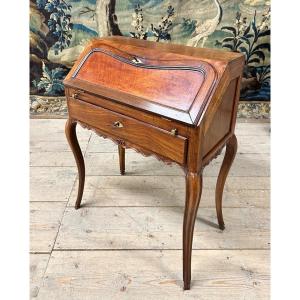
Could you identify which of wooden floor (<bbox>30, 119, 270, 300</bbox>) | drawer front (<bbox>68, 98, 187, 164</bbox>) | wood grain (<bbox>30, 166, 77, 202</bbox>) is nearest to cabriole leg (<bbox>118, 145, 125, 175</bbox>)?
wooden floor (<bbox>30, 119, 270, 300</bbox>)

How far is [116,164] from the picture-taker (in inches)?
84.7

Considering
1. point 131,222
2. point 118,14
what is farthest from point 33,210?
point 118,14

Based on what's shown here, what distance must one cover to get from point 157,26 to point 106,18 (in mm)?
393

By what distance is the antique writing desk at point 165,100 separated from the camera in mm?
Result: 1043

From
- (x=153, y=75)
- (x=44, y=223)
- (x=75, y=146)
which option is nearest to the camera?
(x=153, y=75)

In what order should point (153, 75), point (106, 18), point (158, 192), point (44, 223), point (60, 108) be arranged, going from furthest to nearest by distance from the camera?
point (60, 108)
point (106, 18)
point (158, 192)
point (44, 223)
point (153, 75)

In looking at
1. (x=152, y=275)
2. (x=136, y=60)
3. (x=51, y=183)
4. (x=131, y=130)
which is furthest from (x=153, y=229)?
(x=136, y=60)

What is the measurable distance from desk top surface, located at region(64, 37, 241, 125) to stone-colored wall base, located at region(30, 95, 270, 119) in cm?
145

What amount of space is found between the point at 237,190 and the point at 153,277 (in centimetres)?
78

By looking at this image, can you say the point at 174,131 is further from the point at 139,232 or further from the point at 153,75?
the point at 139,232

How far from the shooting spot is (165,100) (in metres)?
1.08

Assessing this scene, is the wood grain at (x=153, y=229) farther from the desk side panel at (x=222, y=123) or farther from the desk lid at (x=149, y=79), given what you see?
the desk lid at (x=149, y=79)

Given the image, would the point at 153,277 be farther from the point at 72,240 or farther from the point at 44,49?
the point at 44,49

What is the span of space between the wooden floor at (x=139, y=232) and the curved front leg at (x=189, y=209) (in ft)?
0.41
